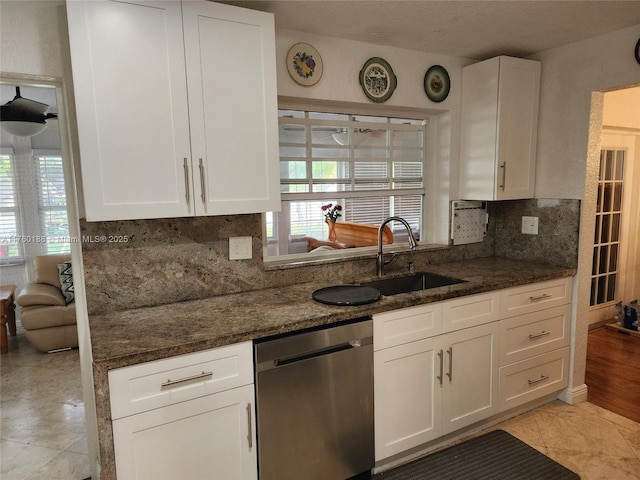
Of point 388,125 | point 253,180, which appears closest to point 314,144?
point 388,125

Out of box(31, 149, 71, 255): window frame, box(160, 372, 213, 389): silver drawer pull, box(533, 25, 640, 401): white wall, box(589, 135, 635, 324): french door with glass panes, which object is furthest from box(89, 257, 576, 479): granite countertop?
box(31, 149, 71, 255): window frame

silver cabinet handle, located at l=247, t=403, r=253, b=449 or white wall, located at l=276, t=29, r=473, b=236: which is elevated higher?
white wall, located at l=276, t=29, r=473, b=236

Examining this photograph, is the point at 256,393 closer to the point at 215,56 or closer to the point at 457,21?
the point at 215,56

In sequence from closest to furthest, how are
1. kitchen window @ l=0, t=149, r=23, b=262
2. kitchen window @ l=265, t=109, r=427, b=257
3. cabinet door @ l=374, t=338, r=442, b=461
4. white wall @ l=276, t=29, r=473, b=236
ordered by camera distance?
cabinet door @ l=374, t=338, r=442, b=461
white wall @ l=276, t=29, r=473, b=236
kitchen window @ l=265, t=109, r=427, b=257
kitchen window @ l=0, t=149, r=23, b=262

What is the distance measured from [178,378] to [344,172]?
1.66 metres

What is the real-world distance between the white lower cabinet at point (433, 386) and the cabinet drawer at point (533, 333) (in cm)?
10

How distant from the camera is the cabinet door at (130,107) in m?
1.52

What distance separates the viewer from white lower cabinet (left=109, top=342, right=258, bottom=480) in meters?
1.44

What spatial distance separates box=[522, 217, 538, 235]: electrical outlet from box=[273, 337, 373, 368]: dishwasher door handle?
1713mm

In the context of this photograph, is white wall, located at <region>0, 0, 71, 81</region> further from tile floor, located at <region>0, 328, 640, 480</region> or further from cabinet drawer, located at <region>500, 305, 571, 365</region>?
cabinet drawer, located at <region>500, 305, 571, 365</region>

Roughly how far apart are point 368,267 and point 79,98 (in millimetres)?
1780

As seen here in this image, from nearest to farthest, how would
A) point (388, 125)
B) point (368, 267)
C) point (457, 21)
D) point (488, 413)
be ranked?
1. point (457, 21)
2. point (488, 413)
3. point (368, 267)
4. point (388, 125)

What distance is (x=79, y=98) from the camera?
1519 millimetres

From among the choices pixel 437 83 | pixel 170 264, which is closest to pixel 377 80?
pixel 437 83
